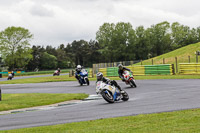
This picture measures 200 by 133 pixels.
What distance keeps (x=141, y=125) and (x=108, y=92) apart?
5.99 m

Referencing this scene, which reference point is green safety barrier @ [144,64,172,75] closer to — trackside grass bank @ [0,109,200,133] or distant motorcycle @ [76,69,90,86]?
distant motorcycle @ [76,69,90,86]

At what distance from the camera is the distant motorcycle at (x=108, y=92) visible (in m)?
13.1

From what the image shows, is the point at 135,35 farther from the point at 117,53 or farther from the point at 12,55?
the point at 12,55

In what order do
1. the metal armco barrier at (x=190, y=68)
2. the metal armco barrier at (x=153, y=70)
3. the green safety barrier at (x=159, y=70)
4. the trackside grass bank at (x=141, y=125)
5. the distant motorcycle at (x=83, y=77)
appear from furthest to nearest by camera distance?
1. the green safety barrier at (x=159, y=70)
2. the metal armco barrier at (x=153, y=70)
3. the metal armco barrier at (x=190, y=68)
4. the distant motorcycle at (x=83, y=77)
5. the trackside grass bank at (x=141, y=125)

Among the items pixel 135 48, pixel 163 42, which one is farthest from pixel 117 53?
pixel 163 42

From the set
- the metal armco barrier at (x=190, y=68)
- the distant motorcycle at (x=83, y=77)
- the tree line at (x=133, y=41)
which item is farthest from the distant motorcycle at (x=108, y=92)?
the tree line at (x=133, y=41)

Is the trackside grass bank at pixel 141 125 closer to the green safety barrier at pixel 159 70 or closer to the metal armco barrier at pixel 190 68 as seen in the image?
the metal armco barrier at pixel 190 68

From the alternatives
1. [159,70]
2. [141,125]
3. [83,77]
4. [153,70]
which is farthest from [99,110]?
[153,70]

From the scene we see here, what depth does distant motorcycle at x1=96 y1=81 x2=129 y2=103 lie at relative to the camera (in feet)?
43.0

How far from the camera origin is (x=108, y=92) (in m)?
13.2

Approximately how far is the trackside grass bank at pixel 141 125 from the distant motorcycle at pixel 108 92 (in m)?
4.44

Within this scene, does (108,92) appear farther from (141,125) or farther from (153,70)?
(153,70)

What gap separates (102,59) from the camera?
14200 cm

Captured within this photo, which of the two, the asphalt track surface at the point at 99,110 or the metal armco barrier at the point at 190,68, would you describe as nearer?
the asphalt track surface at the point at 99,110
